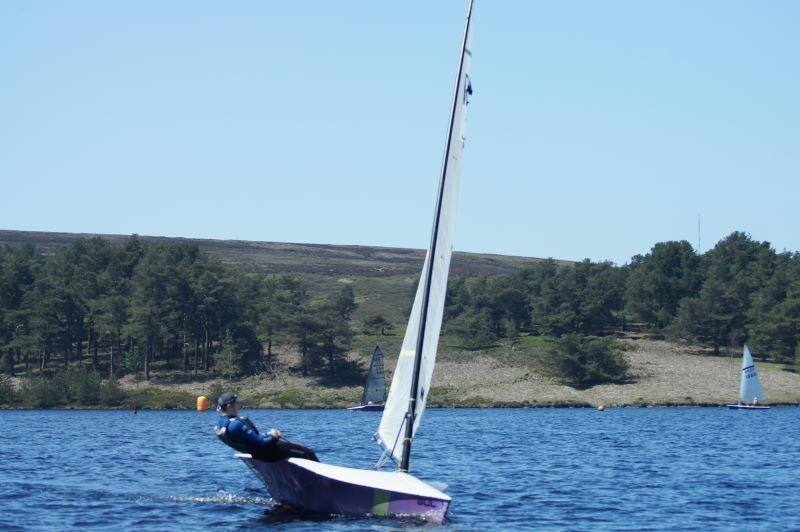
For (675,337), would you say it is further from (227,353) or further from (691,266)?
(227,353)

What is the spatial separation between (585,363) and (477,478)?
81.6m

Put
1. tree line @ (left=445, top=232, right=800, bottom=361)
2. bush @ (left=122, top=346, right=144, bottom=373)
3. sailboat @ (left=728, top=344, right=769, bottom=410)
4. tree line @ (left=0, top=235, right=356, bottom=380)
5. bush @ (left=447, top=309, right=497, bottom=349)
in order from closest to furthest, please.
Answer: sailboat @ (left=728, top=344, right=769, bottom=410), tree line @ (left=0, top=235, right=356, bottom=380), bush @ (left=122, top=346, right=144, bottom=373), tree line @ (left=445, top=232, right=800, bottom=361), bush @ (left=447, top=309, right=497, bottom=349)

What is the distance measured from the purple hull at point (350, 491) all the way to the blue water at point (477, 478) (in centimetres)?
43

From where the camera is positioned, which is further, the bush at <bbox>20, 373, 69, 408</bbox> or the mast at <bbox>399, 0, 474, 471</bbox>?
the bush at <bbox>20, 373, 69, 408</bbox>

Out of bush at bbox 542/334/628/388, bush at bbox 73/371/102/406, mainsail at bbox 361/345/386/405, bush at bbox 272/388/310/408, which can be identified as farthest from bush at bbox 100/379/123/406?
bush at bbox 542/334/628/388

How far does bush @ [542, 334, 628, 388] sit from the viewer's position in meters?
113

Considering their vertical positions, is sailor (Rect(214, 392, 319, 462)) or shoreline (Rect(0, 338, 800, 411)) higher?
sailor (Rect(214, 392, 319, 462))

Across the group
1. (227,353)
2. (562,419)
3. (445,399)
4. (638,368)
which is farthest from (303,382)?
(562,419)

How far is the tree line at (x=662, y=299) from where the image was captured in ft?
403

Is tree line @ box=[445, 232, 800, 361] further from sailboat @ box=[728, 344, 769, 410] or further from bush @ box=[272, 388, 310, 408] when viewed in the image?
bush @ box=[272, 388, 310, 408]

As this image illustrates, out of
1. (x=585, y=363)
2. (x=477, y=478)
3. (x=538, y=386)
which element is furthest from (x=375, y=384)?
(x=477, y=478)

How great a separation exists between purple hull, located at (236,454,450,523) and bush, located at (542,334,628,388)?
294 feet

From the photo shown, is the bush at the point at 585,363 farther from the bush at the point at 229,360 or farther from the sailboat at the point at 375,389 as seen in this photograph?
the bush at the point at 229,360

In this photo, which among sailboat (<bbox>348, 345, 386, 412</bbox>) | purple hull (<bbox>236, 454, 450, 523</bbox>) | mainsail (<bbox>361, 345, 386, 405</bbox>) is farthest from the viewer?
sailboat (<bbox>348, 345, 386, 412</bbox>)
